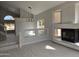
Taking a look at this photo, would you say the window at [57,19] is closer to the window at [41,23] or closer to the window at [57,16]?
the window at [57,16]

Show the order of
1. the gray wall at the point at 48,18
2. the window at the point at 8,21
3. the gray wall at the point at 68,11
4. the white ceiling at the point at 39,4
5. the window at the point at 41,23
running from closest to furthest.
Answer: the gray wall at the point at 68,11 → the white ceiling at the point at 39,4 → the gray wall at the point at 48,18 → the window at the point at 41,23 → the window at the point at 8,21

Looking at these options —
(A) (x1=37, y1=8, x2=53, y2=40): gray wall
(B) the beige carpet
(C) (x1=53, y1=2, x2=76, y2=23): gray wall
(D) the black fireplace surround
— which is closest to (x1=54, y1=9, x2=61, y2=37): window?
(A) (x1=37, y1=8, x2=53, y2=40): gray wall

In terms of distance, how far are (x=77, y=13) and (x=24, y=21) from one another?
5.02m

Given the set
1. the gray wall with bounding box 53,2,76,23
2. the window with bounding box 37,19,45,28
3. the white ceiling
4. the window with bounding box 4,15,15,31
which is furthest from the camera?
the window with bounding box 4,15,15,31

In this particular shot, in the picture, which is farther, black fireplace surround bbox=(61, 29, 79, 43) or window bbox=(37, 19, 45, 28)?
window bbox=(37, 19, 45, 28)

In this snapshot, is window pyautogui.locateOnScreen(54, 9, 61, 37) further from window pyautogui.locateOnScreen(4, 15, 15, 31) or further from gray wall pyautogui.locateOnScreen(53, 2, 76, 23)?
window pyautogui.locateOnScreen(4, 15, 15, 31)

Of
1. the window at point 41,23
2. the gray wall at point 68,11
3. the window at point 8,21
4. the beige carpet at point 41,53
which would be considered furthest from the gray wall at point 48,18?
the window at point 8,21

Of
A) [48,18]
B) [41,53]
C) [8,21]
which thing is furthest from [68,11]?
[8,21]

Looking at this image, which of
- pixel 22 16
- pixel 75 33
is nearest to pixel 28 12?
pixel 22 16

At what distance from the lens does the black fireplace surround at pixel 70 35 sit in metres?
7.05

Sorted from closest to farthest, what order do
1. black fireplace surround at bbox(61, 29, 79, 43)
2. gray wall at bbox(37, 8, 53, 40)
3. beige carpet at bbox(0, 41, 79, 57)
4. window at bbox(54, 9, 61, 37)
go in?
beige carpet at bbox(0, 41, 79, 57), black fireplace surround at bbox(61, 29, 79, 43), window at bbox(54, 9, 61, 37), gray wall at bbox(37, 8, 53, 40)

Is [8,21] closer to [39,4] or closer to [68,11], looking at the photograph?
[39,4]

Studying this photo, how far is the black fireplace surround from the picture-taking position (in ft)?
23.1

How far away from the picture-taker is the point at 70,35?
751 centimetres
